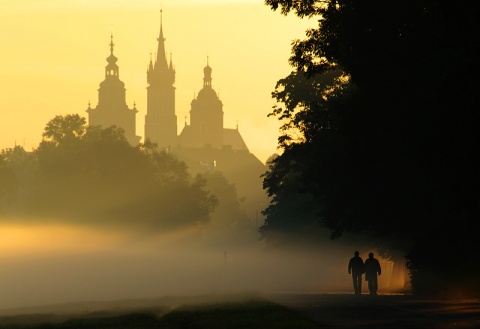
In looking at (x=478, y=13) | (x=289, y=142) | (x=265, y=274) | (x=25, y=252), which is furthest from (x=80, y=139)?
(x=478, y=13)

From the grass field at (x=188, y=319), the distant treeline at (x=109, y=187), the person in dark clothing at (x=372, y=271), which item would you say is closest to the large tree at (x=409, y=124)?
the person in dark clothing at (x=372, y=271)

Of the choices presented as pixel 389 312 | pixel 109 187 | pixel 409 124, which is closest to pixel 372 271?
pixel 409 124

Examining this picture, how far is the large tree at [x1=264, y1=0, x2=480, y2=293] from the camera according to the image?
41.8 meters

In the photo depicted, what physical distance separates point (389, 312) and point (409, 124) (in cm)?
809

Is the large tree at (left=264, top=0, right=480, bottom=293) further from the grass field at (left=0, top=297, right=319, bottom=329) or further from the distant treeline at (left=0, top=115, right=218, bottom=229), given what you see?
the distant treeline at (left=0, top=115, right=218, bottom=229)

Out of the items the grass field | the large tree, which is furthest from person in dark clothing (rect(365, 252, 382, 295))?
the grass field

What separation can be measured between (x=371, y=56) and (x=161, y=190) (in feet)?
346

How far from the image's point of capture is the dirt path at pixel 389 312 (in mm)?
37250

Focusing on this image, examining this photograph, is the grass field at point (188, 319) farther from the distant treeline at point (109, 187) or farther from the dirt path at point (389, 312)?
the distant treeline at point (109, 187)

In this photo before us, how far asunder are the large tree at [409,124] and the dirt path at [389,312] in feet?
7.95

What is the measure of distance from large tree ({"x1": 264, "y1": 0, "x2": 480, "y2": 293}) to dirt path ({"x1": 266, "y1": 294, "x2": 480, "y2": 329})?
2425 mm

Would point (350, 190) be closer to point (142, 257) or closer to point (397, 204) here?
point (397, 204)

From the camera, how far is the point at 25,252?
522ft

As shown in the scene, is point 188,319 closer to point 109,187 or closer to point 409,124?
point 409,124
